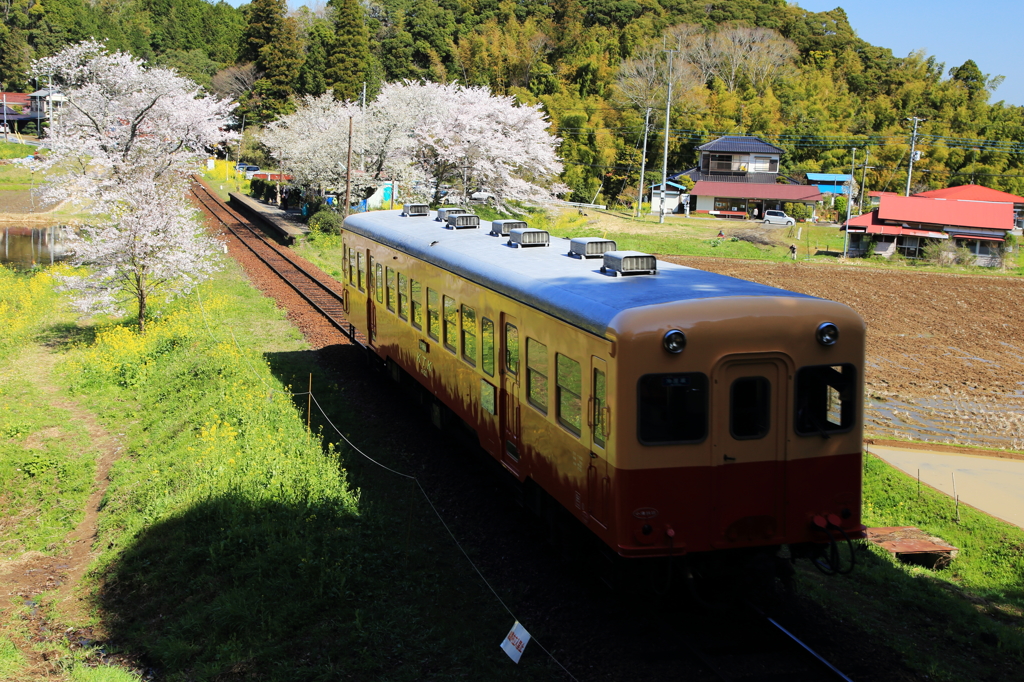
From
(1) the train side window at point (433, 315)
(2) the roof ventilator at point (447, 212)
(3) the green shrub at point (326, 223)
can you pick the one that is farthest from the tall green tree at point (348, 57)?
(1) the train side window at point (433, 315)

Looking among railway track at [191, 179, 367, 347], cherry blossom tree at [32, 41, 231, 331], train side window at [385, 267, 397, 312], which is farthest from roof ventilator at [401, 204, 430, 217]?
cherry blossom tree at [32, 41, 231, 331]

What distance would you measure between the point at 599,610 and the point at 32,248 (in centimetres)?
3805

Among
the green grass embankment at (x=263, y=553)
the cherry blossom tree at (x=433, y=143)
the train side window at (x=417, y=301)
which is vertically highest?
the cherry blossom tree at (x=433, y=143)

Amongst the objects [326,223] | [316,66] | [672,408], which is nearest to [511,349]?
[672,408]

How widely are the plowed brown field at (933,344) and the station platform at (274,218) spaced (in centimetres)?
1707

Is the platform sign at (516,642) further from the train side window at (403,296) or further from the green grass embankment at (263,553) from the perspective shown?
the train side window at (403,296)

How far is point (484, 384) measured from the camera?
30.1ft

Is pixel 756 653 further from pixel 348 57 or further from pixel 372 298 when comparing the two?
pixel 348 57

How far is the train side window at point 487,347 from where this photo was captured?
8.88m

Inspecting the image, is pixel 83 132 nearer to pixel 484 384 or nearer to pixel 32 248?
pixel 32 248

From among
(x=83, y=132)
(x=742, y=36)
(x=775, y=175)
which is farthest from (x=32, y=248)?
(x=742, y=36)

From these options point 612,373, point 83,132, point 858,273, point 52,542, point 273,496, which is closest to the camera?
point 612,373

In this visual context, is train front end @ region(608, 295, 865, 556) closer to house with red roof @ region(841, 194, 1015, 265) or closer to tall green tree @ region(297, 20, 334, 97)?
house with red roof @ region(841, 194, 1015, 265)

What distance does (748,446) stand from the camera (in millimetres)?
6566
